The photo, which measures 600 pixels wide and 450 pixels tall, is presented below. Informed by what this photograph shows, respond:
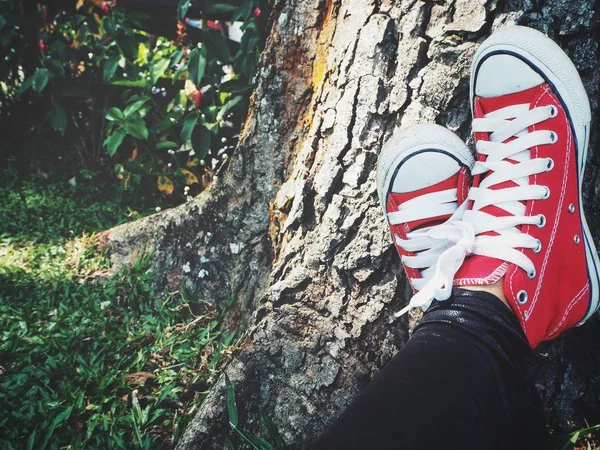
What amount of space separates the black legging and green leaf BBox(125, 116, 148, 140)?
6.43 feet

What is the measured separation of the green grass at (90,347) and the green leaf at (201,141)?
664mm

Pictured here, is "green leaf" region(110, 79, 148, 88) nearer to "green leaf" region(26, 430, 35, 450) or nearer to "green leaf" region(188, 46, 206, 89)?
"green leaf" region(188, 46, 206, 89)

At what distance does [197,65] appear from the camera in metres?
2.48

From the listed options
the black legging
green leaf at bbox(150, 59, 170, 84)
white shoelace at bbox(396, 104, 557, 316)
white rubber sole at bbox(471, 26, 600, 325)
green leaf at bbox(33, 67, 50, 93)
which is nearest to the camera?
the black legging

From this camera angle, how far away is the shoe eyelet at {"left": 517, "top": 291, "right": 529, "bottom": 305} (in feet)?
4.41

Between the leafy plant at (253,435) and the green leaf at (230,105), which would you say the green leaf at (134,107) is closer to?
the green leaf at (230,105)

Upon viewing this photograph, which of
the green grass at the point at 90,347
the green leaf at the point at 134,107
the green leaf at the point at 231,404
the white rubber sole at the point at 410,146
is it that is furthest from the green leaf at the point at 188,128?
the green leaf at the point at 231,404

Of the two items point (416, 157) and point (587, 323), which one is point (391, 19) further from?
point (587, 323)

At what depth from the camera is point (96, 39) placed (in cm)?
305

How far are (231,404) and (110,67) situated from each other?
214 cm

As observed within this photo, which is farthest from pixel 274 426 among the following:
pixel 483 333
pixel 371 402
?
pixel 483 333

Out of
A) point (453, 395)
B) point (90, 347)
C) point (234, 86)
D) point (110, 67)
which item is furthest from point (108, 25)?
point (453, 395)

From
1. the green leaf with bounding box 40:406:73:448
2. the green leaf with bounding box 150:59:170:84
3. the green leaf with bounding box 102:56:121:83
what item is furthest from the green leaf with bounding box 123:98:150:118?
the green leaf with bounding box 40:406:73:448

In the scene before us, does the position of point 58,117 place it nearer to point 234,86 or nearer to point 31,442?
point 234,86
